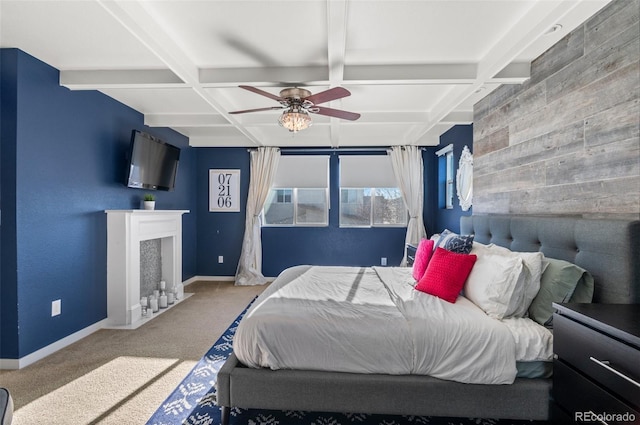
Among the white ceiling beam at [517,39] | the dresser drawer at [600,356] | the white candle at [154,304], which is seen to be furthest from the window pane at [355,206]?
the dresser drawer at [600,356]

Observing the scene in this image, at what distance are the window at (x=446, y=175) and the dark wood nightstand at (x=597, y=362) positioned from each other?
3454 mm

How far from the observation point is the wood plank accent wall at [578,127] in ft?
5.31

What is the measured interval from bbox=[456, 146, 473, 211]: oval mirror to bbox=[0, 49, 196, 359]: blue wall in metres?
4.23

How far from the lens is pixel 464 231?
3324mm

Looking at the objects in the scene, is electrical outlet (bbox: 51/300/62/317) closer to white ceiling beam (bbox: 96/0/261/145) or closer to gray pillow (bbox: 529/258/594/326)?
white ceiling beam (bbox: 96/0/261/145)

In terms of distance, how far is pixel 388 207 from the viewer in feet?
18.1

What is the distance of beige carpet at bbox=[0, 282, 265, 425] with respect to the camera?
1.88 meters

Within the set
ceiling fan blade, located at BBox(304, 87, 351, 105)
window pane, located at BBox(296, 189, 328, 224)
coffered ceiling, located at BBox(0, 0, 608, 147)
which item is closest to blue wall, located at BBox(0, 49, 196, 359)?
coffered ceiling, located at BBox(0, 0, 608, 147)

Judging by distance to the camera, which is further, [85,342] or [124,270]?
[124,270]

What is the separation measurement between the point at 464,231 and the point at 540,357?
1.86 metres

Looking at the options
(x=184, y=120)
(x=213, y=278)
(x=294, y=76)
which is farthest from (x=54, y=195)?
(x=213, y=278)

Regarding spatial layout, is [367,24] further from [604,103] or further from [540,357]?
[540,357]

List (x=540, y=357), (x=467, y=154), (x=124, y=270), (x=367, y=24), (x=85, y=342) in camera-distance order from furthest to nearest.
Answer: (x=467, y=154) → (x=124, y=270) → (x=85, y=342) → (x=367, y=24) → (x=540, y=357)

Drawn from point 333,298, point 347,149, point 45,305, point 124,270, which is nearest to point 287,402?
point 333,298
